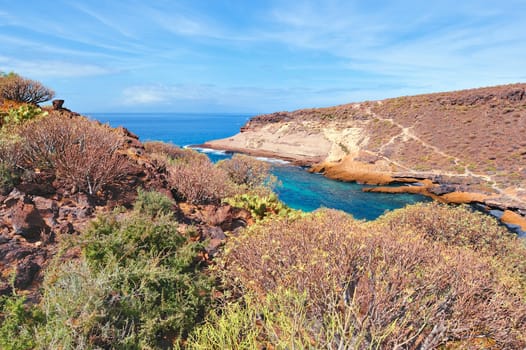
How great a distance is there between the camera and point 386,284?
4.09 m

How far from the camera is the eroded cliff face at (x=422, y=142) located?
108 feet

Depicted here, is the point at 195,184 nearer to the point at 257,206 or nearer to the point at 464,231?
the point at 257,206

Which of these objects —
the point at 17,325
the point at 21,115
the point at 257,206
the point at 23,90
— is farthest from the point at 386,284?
the point at 23,90

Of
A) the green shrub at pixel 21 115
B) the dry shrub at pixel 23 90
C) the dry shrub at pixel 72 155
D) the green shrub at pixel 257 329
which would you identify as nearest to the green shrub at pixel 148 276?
the green shrub at pixel 257 329

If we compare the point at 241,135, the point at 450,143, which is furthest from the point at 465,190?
the point at 241,135

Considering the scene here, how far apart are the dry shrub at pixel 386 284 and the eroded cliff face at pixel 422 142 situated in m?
27.0

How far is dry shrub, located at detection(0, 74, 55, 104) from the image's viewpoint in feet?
40.1

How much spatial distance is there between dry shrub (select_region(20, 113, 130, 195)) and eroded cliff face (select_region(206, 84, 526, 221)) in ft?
103

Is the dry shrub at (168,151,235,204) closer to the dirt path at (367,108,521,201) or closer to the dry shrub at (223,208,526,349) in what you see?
the dry shrub at (223,208,526,349)

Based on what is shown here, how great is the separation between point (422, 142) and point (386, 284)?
158ft

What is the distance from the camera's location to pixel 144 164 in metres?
8.80

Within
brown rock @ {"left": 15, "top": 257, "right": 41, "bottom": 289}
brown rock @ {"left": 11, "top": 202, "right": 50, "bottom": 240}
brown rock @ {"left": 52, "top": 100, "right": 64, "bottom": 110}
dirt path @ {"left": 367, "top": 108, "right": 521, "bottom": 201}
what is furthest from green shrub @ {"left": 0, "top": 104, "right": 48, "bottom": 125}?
dirt path @ {"left": 367, "top": 108, "right": 521, "bottom": 201}

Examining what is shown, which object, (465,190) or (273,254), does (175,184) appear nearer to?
(273,254)

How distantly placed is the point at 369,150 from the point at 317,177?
41.0ft
